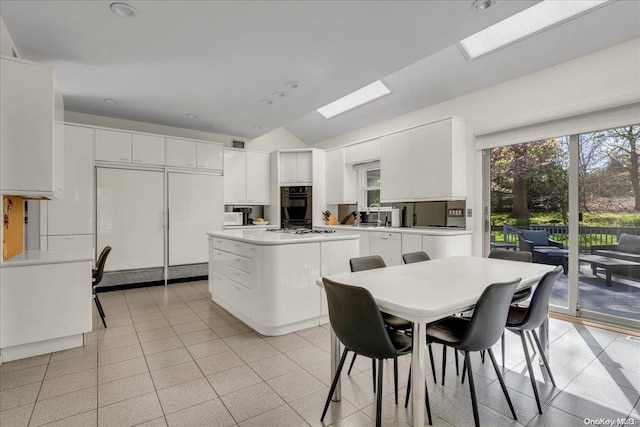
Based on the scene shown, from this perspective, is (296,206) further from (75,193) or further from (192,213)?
(75,193)

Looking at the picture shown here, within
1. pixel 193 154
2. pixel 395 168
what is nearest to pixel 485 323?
pixel 395 168

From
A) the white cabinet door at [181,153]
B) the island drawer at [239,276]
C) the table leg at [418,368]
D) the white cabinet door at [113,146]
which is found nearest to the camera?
the table leg at [418,368]

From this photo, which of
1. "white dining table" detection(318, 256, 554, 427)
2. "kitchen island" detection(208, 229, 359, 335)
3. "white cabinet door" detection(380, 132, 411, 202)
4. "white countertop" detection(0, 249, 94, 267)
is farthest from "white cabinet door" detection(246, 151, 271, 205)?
"white dining table" detection(318, 256, 554, 427)

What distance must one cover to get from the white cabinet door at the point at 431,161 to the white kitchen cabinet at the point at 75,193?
4623 mm

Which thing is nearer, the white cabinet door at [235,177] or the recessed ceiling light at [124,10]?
the recessed ceiling light at [124,10]

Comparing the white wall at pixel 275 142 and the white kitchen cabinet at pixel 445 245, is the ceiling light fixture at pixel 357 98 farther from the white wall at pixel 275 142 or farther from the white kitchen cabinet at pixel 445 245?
the white kitchen cabinet at pixel 445 245

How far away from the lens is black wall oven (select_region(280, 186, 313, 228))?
627 cm

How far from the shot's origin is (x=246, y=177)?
20.3 ft

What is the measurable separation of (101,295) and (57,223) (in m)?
1.15

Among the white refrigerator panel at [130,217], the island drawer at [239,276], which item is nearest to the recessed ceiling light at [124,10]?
the island drawer at [239,276]

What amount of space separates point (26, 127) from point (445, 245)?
13.7 ft

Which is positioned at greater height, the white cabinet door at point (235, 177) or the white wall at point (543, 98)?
the white wall at point (543, 98)

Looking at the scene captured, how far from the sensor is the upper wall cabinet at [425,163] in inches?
163

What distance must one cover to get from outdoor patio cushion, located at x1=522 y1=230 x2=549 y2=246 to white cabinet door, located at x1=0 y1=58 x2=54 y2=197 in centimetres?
482
